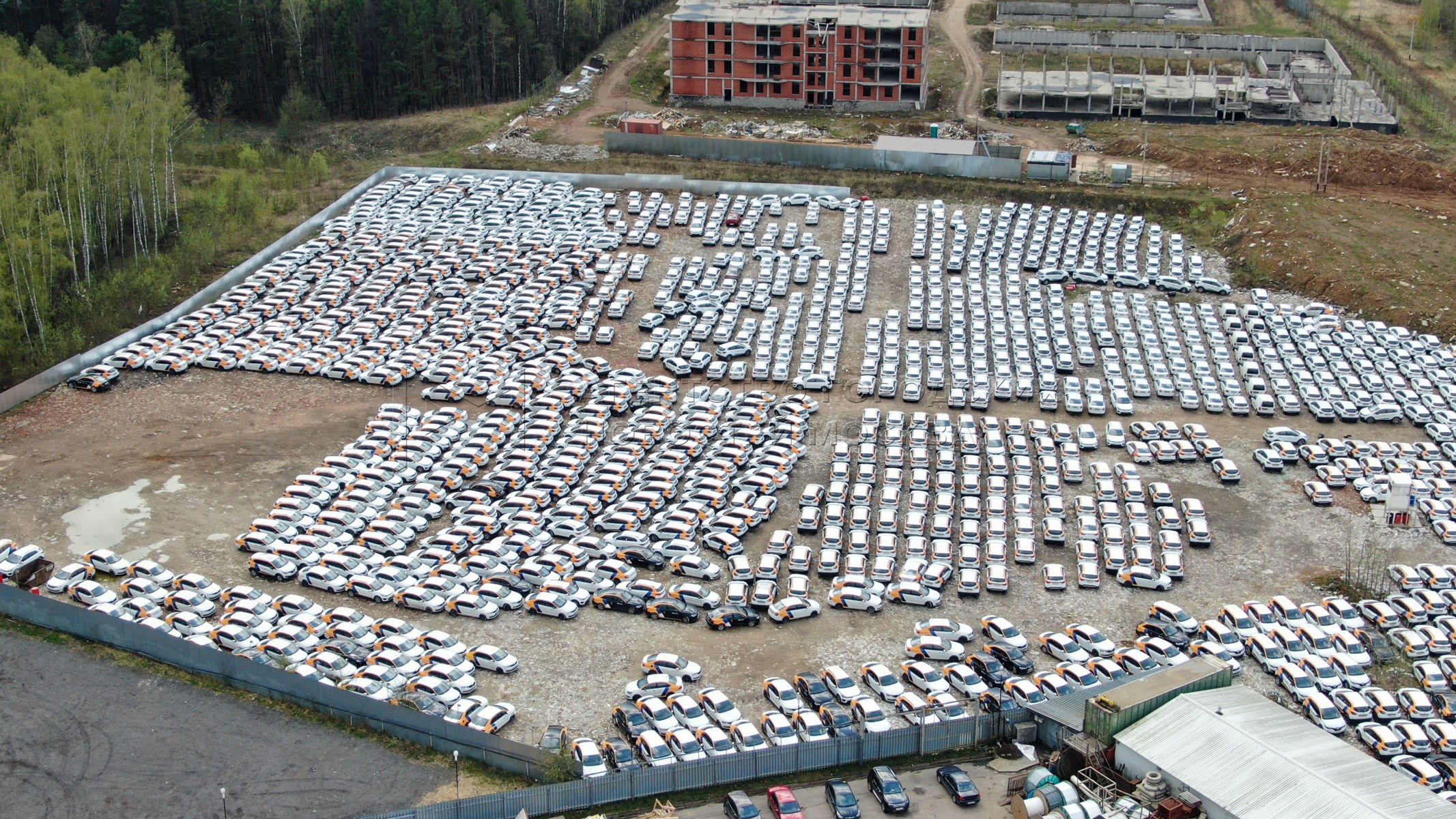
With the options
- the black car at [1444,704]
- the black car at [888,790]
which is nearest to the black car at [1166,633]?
the black car at [1444,704]

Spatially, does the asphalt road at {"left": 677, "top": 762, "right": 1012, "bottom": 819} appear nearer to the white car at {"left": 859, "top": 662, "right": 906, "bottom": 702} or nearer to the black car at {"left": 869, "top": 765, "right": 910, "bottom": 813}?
the black car at {"left": 869, "top": 765, "right": 910, "bottom": 813}

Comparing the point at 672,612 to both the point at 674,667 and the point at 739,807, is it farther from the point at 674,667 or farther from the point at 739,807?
the point at 739,807

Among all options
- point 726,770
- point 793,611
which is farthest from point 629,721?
point 793,611

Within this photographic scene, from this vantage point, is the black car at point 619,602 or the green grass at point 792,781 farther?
the black car at point 619,602

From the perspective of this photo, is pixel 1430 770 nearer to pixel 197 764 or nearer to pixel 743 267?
pixel 197 764

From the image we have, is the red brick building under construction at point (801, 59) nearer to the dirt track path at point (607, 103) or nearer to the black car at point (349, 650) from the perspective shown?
the dirt track path at point (607, 103)

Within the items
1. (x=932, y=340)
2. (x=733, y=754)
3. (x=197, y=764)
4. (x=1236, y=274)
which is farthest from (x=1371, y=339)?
(x=197, y=764)

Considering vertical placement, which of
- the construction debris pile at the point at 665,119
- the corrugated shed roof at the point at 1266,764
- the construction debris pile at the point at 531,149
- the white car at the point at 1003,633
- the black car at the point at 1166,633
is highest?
the construction debris pile at the point at 665,119

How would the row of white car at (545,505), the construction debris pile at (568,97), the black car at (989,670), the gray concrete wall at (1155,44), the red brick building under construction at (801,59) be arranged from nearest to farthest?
the black car at (989,670) → the row of white car at (545,505) → the red brick building under construction at (801,59) → the construction debris pile at (568,97) → the gray concrete wall at (1155,44)

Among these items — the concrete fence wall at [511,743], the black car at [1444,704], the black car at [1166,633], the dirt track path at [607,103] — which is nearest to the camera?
the concrete fence wall at [511,743]
